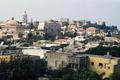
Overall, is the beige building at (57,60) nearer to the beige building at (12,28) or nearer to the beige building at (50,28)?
the beige building at (12,28)

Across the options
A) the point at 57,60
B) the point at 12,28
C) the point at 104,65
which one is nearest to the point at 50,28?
the point at 12,28

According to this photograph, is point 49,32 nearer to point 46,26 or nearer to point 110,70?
point 46,26

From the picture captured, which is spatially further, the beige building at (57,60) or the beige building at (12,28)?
the beige building at (12,28)

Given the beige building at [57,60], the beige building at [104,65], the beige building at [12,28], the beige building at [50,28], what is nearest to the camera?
the beige building at [104,65]

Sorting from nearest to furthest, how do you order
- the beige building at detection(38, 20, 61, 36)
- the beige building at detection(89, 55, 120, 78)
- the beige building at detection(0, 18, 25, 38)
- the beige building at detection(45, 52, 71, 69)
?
the beige building at detection(89, 55, 120, 78), the beige building at detection(45, 52, 71, 69), the beige building at detection(0, 18, 25, 38), the beige building at detection(38, 20, 61, 36)

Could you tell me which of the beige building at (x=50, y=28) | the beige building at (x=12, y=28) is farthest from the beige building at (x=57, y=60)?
the beige building at (x=50, y=28)

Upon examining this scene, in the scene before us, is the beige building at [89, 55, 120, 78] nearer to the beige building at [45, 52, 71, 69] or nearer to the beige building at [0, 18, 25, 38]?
the beige building at [45, 52, 71, 69]

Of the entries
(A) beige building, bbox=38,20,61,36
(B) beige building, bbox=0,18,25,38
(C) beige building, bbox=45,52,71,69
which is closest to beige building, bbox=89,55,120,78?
(C) beige building, bbox=45,52,71,69

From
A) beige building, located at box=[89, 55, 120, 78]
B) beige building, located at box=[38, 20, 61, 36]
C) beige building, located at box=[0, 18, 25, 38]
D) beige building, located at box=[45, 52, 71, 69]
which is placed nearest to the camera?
beige building, located at box=[89, 55, 120, 78]

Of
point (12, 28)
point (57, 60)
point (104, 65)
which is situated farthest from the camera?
point (12, 28)

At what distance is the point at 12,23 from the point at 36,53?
4245 centimetres

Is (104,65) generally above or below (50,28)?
above

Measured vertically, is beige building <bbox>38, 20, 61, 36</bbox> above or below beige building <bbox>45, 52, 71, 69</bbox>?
below

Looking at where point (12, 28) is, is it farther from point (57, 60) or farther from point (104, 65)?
point (104, 65)
